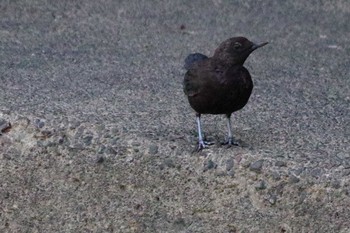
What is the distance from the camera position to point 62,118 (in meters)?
4.50

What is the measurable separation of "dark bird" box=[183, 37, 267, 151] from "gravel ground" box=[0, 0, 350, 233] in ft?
0.83

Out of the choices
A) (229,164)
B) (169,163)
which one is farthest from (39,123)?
(229,164)

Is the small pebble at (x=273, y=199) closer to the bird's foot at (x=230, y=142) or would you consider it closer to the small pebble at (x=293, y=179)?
the small pebble at (x=293, y=179)

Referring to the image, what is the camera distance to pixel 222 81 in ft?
12.8

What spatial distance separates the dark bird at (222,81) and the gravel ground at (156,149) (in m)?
0.25

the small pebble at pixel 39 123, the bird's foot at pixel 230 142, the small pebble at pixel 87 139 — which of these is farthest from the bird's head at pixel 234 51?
the small pebble at pixel 39 123

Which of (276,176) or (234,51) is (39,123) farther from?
(276,176)

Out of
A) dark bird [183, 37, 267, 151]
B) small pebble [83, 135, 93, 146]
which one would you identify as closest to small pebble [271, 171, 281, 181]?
dark bird [183, 37, 267, 151]

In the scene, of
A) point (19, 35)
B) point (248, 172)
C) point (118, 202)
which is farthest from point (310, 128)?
point (19, 35)

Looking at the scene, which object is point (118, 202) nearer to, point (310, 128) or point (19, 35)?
point (310, 128)

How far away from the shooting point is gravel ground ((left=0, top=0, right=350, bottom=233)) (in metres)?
3.95

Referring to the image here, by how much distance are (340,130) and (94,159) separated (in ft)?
4.10

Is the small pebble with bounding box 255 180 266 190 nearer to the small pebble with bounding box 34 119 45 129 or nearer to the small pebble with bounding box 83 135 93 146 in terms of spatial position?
the small pebble with bounding box 83 135 93 146

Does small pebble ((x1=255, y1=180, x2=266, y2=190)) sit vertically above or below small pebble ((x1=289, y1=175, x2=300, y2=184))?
below
